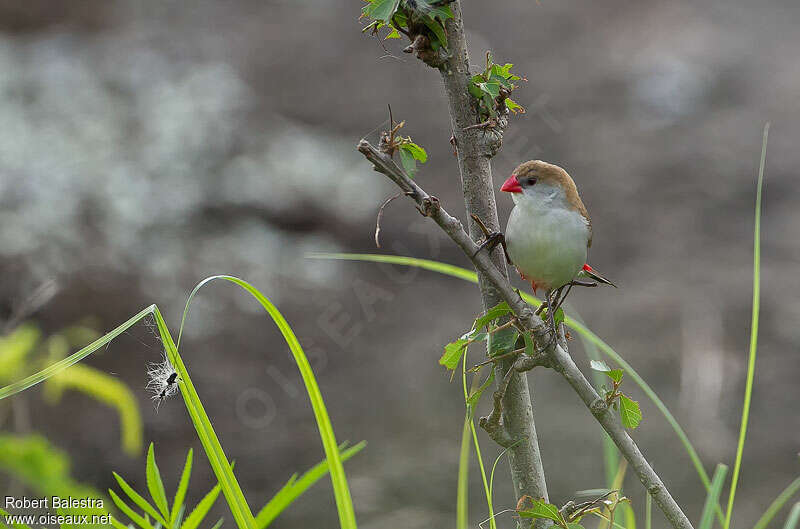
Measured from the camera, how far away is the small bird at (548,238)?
893 millimetres

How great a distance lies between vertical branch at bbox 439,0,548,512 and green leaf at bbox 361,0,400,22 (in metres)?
0.09

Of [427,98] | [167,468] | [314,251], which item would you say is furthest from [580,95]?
[167,468]

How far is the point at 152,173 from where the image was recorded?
3.88 meters

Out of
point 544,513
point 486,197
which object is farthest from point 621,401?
point 486,197

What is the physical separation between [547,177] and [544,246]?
12cm

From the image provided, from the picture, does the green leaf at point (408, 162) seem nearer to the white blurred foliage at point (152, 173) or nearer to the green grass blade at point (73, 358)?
the green grass blade at point (73, 358)

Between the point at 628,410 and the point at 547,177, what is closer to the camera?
the point at 628,410

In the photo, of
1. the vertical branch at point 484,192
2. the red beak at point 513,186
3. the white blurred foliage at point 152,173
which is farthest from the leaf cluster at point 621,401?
the white blurred foliage at point 152,173

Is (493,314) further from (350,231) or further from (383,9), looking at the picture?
(350,231)

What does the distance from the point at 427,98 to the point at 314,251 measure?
1.55 metres

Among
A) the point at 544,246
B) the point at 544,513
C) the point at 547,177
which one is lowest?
the point at 544,513

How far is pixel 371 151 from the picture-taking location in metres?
0.71

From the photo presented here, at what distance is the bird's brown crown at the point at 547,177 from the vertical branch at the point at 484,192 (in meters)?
0.07

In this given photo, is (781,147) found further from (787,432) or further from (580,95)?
(787,432)
